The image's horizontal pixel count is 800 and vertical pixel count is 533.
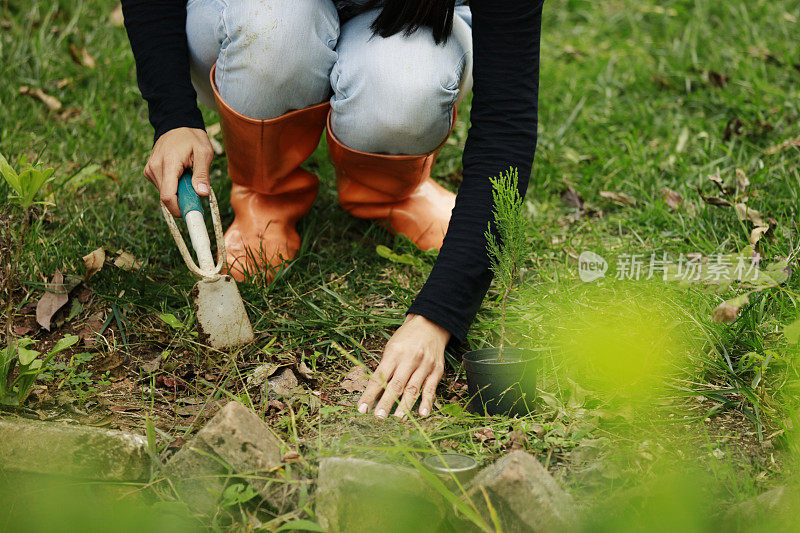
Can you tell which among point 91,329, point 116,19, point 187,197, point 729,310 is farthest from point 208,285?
point 116,19

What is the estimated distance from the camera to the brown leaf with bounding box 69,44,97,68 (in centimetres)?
293

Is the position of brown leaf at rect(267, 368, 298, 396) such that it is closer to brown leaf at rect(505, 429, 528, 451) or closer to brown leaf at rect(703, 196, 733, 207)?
brown leaf at rect(505, 429, 528, 451)

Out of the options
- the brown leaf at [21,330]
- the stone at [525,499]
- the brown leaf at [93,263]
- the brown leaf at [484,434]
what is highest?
the stone at [525,499]

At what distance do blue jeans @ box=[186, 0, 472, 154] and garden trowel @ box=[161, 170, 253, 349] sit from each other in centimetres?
31

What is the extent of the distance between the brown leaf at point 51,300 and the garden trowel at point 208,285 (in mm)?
391

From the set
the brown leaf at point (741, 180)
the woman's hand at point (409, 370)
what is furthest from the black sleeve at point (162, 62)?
the brown leaf at point (741, 180)

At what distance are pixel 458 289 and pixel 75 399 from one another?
828 millimetres

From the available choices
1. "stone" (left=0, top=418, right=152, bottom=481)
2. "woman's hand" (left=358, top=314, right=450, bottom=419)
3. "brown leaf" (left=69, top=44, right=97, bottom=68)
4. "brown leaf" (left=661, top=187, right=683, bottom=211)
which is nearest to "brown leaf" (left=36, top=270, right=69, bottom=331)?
"stone" (left=0, top=418, right=152, bottom=481)

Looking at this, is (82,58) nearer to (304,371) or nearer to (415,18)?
(415,18)

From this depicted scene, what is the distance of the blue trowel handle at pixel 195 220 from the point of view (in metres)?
1.56

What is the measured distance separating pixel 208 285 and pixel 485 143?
0.70 meters

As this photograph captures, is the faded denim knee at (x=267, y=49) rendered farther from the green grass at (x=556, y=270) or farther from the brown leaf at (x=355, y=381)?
the brown leaf at (x=355, y=381)

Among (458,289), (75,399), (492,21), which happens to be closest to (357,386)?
(458,289)

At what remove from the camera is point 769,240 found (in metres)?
1.88
